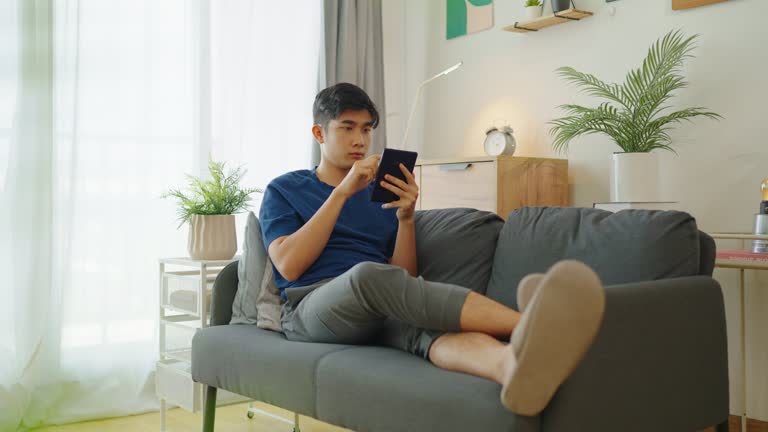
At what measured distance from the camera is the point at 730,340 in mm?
2779

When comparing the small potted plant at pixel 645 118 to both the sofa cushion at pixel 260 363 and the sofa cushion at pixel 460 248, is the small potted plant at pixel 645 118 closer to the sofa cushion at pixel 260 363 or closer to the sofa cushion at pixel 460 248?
the sofa cushion at pixel 460 248

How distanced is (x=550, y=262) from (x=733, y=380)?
4.31ft

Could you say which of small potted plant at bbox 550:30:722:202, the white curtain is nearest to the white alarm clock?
small potted plant at bbox 550:30:722:202

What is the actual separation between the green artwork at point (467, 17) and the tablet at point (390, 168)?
1898 millimetres

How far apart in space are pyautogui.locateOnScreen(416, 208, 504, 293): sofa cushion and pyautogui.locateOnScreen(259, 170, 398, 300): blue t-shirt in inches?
4.8

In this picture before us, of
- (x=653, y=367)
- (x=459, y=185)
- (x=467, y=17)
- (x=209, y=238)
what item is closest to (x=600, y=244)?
(x=653, y=367)

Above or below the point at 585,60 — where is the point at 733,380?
below

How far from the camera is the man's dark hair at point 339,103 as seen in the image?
2.18 metres

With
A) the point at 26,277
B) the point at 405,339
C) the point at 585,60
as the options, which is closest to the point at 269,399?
the point at 405,339

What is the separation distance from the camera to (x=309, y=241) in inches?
78.2

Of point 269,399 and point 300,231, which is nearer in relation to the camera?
point 269,399

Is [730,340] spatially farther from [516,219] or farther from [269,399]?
[269,399]

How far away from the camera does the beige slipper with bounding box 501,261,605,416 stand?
1149mm

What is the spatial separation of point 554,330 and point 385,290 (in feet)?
1.74
